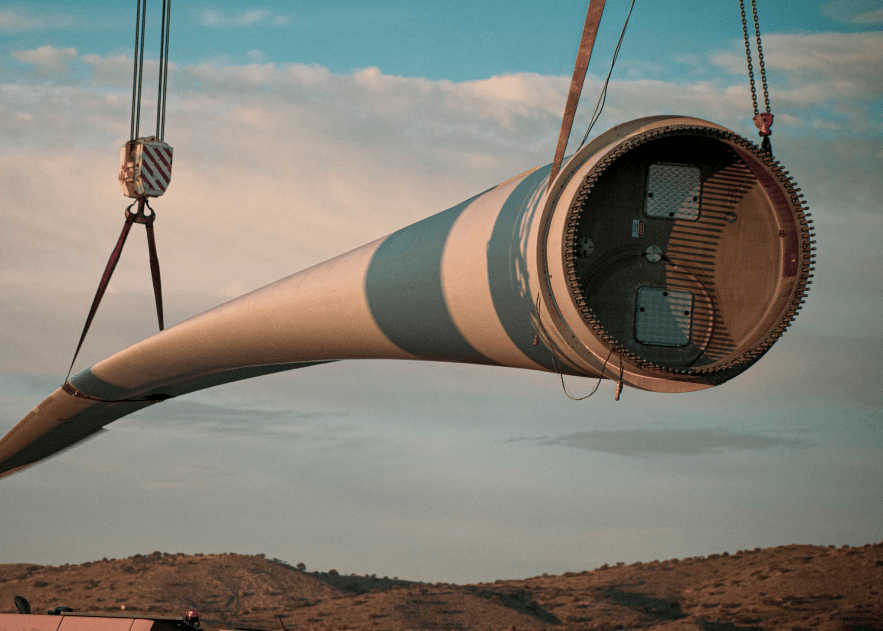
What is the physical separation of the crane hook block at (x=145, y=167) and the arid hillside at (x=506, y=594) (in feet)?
55.6

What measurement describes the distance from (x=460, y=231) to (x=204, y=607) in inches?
1216

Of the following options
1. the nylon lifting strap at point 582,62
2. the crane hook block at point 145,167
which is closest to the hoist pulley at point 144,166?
the crane hook block at point 145,167

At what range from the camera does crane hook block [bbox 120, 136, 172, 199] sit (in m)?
19.2

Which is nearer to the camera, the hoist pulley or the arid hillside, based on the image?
the hoist pulley

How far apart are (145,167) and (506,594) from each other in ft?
84.3

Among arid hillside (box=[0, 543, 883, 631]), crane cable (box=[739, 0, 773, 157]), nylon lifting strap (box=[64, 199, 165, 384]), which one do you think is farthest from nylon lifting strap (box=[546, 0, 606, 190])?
arid hillside (box=[0, 543, 883, 631])

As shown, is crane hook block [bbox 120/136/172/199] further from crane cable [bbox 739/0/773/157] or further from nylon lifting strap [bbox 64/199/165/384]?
crane cable [bbox 739/0/773/157]

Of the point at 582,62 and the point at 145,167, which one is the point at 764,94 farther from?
the point at 145,167

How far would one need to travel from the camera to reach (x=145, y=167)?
1925 centimetres

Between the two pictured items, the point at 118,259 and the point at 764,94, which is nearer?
the point at 764,94

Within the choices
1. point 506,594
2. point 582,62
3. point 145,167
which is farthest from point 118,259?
point 506,594

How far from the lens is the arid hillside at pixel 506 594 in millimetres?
32781

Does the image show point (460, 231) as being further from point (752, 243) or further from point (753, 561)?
point (753, 561)

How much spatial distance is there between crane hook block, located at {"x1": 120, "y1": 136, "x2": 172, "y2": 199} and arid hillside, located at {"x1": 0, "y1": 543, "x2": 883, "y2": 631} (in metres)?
17.0
